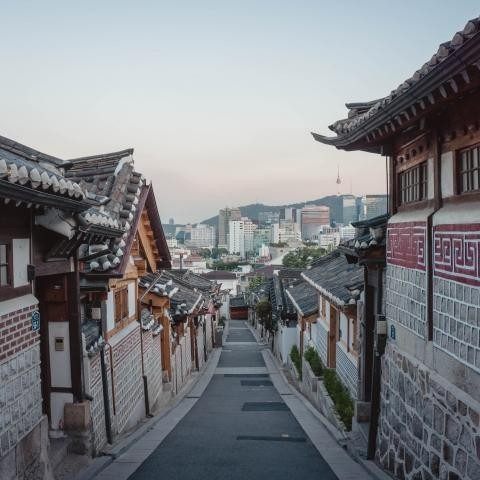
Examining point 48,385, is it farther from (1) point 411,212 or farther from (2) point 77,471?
(1) point 411,212

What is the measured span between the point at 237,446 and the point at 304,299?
55.5 feet

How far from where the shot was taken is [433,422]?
750cm

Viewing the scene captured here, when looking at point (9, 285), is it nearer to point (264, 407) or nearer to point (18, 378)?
point (18, 378)

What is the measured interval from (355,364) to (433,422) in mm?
8021

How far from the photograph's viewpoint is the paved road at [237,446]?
33.0 feet

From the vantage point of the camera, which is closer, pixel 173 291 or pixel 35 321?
pixel 35 321

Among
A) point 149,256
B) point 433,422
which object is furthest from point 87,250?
point 433,422

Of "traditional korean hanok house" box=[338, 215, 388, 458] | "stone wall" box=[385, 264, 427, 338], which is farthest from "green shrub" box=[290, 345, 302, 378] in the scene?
"stone wall" box=[385, 264, 427, 338]

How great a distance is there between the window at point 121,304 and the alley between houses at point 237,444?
9.86ft

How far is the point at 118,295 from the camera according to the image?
13.9 metres

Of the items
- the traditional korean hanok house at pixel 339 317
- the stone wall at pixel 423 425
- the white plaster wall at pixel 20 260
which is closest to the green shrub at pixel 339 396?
the traditional korean hanok house at pixel 339 317

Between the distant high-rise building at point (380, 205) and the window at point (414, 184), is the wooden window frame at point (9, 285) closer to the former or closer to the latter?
the window at point (414, 184)

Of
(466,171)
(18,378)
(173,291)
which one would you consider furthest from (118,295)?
(466,171)

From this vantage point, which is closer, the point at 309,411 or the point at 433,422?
the point at 433,422
